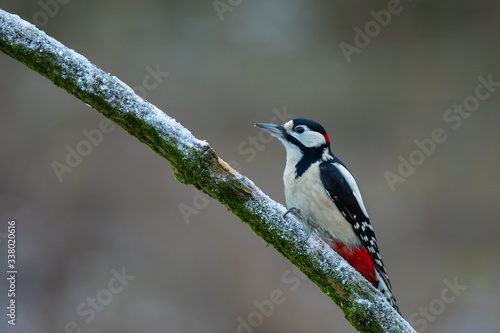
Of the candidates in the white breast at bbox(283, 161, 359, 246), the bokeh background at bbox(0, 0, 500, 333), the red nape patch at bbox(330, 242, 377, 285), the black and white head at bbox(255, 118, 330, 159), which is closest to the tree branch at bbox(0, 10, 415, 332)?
the white breast at bbox(283, 161, 359, 246)

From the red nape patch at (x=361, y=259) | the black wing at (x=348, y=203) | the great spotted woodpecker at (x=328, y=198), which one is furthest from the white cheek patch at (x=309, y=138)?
the red nape patch at (x=361, y=259)

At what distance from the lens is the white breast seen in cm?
232

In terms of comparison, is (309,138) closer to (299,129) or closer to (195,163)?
(299,129)

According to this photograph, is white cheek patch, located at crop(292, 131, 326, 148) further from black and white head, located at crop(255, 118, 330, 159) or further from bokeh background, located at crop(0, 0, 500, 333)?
bokeh background, located at crop(0, 0, 500, 333)

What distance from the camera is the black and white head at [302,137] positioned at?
8.09 feet

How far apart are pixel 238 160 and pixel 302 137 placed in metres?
2.55

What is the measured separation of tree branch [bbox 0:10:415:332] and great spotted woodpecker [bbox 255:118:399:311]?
0.55 m

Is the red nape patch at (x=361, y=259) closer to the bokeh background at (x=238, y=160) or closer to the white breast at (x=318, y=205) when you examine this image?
the white breast at (x=318, y=205)

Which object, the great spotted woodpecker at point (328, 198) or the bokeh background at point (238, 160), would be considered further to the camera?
the bokeh background at point (238, 160)

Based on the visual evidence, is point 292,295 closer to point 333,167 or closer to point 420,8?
point 333,167

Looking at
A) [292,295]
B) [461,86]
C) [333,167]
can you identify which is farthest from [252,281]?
[461,86]

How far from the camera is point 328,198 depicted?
236 centimetres

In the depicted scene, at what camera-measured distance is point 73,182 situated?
4.79 m

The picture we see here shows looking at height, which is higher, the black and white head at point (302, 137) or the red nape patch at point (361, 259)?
the black and white head at point (302, 137)
